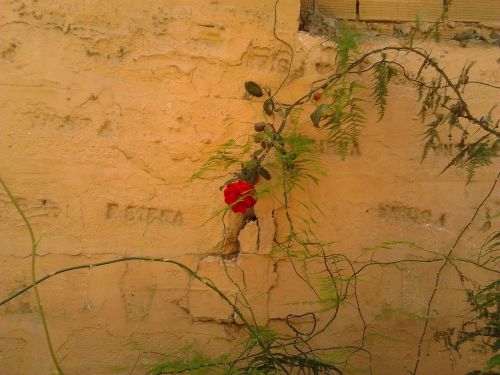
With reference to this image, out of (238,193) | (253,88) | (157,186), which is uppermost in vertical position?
(253,88)

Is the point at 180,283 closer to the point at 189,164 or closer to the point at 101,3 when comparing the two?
the point at 189,164

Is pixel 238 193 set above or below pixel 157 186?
below

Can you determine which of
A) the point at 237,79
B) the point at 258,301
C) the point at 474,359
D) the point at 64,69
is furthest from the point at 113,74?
the point at 474,359

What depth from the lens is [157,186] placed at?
1971 millimetres

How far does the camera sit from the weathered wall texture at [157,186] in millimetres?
1940

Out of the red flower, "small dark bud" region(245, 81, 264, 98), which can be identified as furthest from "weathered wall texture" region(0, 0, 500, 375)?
the red flower

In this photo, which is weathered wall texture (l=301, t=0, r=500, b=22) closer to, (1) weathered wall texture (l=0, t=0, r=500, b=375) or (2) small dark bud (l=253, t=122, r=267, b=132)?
(1) weathered wall texture (l=0, t=0, r=500, b=375)

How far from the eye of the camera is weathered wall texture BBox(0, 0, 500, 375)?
1.94 meters

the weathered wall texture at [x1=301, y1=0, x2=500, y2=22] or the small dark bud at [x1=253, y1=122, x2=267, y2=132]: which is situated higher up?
the weathered wall texture at [x1=301, y1=0, x2=500, y2=22]

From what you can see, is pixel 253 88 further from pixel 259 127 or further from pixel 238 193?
pixel 238 193

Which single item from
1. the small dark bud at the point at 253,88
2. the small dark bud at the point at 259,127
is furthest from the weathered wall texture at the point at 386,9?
the small dark bud at the point at 259,127

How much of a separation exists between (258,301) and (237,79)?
31.1 inches

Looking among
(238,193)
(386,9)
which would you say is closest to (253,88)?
(238,193)

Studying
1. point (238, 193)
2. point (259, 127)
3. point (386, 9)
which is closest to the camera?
Answer: point (238, 193)
